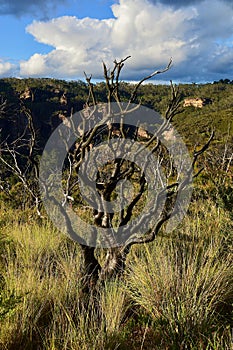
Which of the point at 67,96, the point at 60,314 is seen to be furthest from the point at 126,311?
the point at 67,96

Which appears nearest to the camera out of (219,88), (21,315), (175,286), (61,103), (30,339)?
(30,339)

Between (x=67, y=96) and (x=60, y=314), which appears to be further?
(x=67, y=96)

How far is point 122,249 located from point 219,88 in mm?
74875

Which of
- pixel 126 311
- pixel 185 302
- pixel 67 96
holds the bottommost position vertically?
pixel 126 311

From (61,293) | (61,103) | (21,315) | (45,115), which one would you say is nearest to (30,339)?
(21,315)

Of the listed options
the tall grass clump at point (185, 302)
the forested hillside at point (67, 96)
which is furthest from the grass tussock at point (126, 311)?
the forested hillside at point (67, 96)

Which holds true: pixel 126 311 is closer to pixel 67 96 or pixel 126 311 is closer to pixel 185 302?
pixel 185 302

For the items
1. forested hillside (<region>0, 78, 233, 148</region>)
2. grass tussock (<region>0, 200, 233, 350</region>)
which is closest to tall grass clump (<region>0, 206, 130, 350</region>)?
grass tussock (<region>0, 200, 233, 350</region>)

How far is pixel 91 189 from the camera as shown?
2.89m

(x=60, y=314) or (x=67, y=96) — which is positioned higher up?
(x=67, y=96)

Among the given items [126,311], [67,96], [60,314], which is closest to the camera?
[60,314]

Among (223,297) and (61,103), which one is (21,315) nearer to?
(223,297)

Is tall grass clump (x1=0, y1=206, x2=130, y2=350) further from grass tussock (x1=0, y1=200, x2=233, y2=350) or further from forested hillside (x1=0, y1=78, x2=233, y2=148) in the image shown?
forested hillside (x1=0, y1=78, x2=233, y2=148)

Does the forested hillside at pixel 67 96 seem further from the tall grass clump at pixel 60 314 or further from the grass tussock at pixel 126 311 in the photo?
the tall grass clump at pixel 60 314
